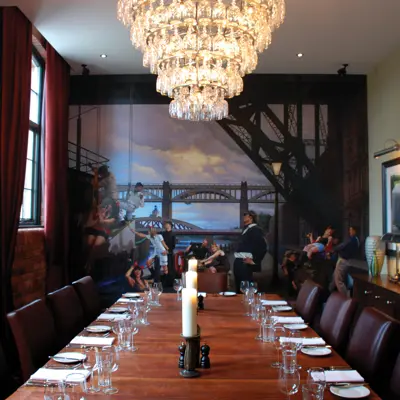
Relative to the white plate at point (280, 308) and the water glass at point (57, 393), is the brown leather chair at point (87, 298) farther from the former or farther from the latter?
the water glass at point (57, 393)

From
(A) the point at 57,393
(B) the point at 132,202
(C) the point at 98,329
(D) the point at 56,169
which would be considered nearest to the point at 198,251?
(B) the point at 132,202

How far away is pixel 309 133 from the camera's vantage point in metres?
5.96

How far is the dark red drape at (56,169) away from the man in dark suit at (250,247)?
7.09 feet

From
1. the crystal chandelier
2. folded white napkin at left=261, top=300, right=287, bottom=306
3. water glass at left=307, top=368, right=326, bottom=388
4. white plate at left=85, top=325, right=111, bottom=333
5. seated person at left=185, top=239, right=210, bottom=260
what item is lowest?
white plate at left=85, top=325, right=111, bottom=333

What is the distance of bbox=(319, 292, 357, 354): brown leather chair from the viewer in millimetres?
2930

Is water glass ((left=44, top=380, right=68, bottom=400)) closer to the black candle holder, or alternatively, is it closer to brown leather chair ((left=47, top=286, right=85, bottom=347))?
the black candle holder

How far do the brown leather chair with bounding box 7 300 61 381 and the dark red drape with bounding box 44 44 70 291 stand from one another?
2.46m

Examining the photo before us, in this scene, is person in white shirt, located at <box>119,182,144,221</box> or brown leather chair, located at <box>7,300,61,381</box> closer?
brown leather chair, located at <box>7,300,61,381</box>

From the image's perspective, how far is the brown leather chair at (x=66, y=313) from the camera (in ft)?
10.3

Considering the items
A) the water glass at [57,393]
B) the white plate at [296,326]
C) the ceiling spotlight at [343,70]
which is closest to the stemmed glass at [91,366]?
the water glass at [57,393]

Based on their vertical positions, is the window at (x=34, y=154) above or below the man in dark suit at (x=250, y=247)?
above

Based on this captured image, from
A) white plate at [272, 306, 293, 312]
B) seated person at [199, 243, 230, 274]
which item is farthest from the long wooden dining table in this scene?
seated person at [199, 243, 230, 274]

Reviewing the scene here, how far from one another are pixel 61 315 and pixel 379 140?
429 cm

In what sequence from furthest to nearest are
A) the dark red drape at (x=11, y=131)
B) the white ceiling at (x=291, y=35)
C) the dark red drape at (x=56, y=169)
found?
1. the dark red drape at (x=56, y=169)
2. the white ceiling at (x=291, y=35)
3. the dark red drape at (x=11, y=131)
